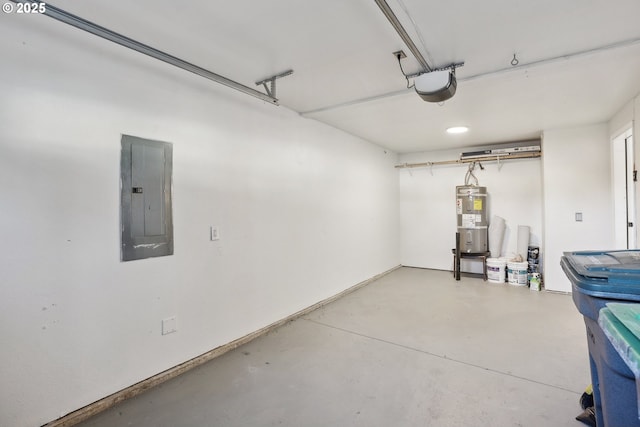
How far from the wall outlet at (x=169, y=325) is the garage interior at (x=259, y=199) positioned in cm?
2

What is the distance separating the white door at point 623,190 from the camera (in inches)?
145

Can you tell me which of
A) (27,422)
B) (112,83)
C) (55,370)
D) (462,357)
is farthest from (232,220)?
(462,357)

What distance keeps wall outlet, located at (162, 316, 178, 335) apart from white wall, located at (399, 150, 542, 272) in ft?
15.7

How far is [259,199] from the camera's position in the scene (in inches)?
120

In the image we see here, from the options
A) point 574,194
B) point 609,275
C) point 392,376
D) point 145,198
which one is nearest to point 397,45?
point 609,275

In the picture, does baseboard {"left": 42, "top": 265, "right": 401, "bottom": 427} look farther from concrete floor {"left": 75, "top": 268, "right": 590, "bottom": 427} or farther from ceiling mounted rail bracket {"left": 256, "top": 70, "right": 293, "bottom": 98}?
ceiling mounted rail bracket {"left": 256, "top": 70, "right": 293, "bottom": 98}

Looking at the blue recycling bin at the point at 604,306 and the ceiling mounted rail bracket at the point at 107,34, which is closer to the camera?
the blue recycling bin at the point at 604,306

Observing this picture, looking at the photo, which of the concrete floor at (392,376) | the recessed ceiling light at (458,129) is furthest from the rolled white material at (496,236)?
the recessed ceiling light at (458,129)

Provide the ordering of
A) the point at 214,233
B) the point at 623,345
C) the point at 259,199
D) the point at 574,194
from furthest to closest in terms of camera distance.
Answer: the point at 574,194 < the point at 259,199 < the point at 214,233 < the point at 623,345

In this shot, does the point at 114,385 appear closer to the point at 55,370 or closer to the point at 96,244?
the point at 55,370

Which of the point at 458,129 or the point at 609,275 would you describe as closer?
the point at 609,275

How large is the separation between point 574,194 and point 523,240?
103 centimetres

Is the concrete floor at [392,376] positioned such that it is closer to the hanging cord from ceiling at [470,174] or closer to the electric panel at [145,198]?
the electric panel at [145,198]

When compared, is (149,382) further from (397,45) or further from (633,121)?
(633,121)
